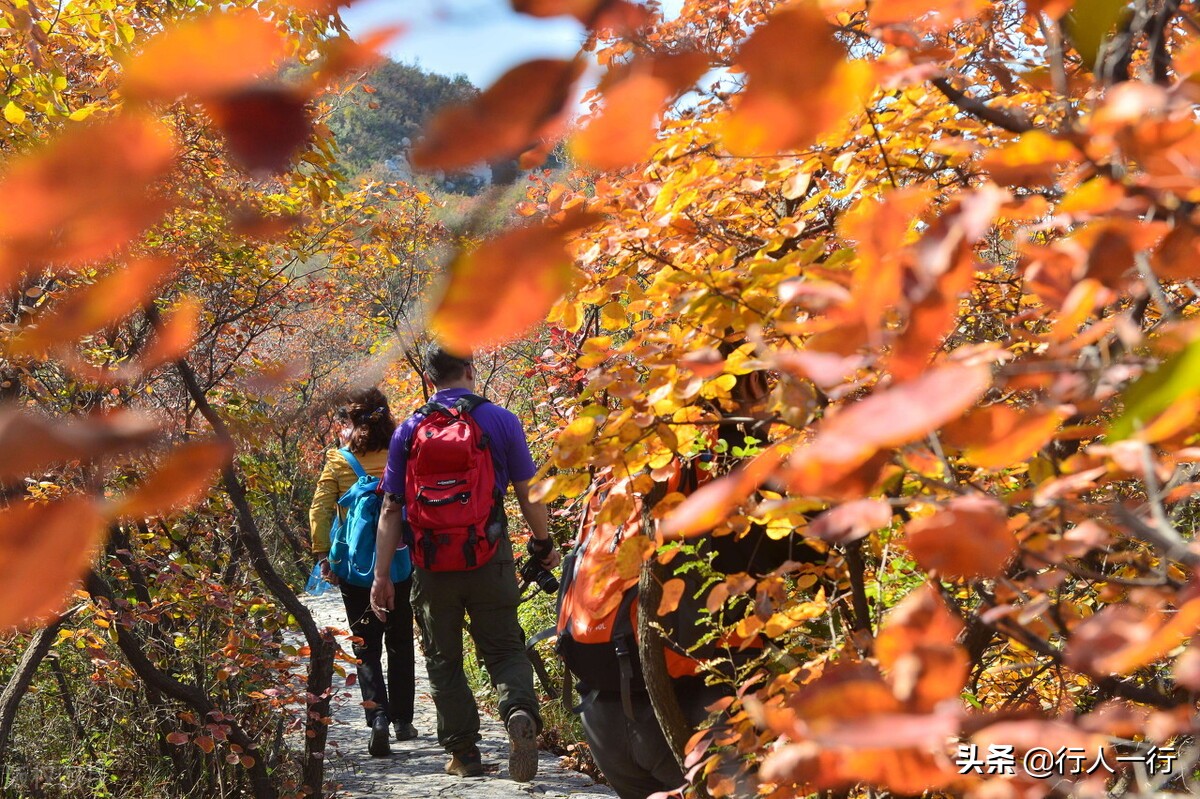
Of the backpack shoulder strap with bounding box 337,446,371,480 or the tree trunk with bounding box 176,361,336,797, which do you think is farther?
the backpack shoulder strap with bounding box 337,446,371,480

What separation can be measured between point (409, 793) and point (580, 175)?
252 centimetres

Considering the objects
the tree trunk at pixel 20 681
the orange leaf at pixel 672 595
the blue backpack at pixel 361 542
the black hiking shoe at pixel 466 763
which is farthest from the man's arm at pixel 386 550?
the orange leaf at pixel 672 595

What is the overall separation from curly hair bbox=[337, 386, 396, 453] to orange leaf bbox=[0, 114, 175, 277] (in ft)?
13.1

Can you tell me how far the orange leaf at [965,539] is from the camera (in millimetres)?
612

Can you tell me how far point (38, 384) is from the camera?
3.85 metres

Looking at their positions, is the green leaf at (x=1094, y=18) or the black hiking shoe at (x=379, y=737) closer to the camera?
the green leaf at (x=1094, y=18)

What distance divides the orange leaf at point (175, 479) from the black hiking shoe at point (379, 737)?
4.32m

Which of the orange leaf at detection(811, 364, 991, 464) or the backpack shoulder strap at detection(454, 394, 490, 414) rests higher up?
the backpack shoulder strap at detection(454, 394, 490, 414)

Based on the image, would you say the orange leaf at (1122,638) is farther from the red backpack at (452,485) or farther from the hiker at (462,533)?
the red backpack at (452,485)

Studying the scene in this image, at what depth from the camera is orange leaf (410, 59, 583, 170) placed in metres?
0.53

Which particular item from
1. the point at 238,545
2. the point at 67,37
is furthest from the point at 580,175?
the point at 238,545

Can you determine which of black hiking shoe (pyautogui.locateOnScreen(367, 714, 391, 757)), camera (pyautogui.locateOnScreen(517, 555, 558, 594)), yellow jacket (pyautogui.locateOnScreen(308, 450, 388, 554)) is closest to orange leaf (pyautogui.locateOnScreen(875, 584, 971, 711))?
camera (pyautogui.locateOnScreen(517, 555, 558, 594))

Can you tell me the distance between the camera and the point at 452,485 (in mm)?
3496

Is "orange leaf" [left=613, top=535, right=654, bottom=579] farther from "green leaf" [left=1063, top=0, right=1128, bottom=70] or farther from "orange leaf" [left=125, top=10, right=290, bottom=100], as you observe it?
"orange leaf" [left=125, top=10, right=290, bottom=100]
